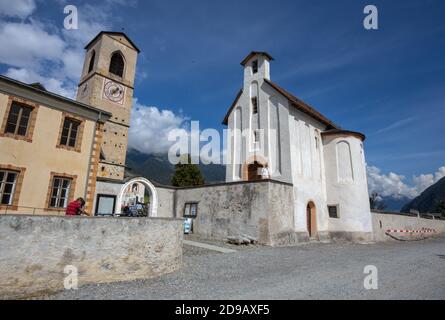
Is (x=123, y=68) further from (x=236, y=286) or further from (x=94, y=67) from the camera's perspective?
(x=236, y=286)

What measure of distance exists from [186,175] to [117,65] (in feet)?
60.0

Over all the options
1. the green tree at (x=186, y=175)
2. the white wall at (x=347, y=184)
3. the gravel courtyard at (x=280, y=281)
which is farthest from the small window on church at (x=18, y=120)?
the green tree at (x=186, y=175)

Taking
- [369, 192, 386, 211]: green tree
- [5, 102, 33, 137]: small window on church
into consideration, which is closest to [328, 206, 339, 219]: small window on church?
[5, 102, 33, 137]: small window on church

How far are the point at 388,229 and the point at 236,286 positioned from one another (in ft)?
80.3

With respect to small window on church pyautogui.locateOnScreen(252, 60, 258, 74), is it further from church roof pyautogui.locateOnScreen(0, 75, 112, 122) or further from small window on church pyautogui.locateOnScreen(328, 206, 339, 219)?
church roof pyautogui.locateOnScreen(0, 75, 112, 122)

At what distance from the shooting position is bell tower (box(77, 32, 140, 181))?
29.5 metres

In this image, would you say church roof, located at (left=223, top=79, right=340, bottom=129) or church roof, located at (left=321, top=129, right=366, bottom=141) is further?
church roof, located at (left=321, top=129, right=366, bottom=141)

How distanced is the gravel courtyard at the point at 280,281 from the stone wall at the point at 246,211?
434cm

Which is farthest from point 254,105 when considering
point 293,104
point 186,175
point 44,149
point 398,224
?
point 186,175

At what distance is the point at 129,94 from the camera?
110ft

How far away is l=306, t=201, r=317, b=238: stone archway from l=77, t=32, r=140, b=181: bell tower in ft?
65.7

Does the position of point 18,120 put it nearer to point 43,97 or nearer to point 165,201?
point 43,97

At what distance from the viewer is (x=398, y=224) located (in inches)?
1089

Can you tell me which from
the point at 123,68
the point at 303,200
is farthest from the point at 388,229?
the point at 123,68
